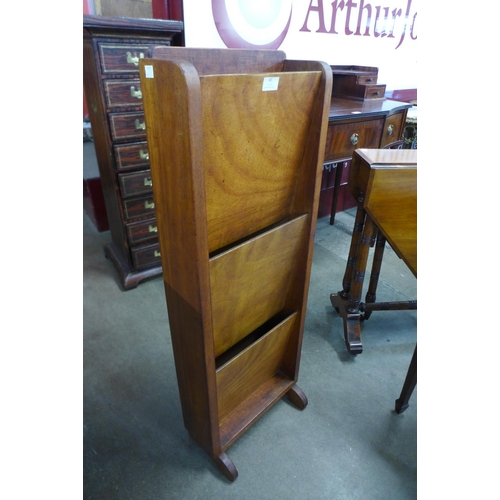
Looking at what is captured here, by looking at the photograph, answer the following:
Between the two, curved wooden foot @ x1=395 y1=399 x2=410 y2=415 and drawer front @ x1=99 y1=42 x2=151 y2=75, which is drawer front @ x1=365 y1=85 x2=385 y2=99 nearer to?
drawer front @ x1=99 y1=42 x2=151 y2=75

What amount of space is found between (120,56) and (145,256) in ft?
3.42

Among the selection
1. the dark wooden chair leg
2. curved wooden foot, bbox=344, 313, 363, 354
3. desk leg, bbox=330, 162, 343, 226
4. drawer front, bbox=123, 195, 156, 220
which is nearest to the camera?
the dark wooden chair leg

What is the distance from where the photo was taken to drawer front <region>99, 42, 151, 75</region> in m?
1.56

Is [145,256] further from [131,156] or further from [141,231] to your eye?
[131,156]

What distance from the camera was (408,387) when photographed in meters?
1.37

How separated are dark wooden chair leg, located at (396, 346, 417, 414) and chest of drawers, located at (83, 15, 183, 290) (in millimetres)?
1469

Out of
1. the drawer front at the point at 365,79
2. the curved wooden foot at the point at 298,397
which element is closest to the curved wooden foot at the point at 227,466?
the curved wooden foot at the point at 298,397

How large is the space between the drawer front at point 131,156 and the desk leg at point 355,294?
3.75 feet

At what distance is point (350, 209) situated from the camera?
3264mm

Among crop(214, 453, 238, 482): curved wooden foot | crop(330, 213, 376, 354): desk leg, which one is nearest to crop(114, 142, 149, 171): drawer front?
crop(330, 213, 376, 354): desk leg

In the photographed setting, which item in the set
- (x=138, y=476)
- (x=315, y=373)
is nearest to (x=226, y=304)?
(x=138, y=476)

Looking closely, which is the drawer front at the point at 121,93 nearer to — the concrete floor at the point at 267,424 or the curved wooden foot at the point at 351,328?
the concrete floor at the point at 267,424

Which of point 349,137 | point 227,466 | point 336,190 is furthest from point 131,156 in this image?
point 336,190
